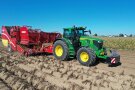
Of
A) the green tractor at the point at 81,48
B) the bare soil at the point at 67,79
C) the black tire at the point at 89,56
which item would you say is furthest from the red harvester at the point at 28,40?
the bare soil at the point at 67,79

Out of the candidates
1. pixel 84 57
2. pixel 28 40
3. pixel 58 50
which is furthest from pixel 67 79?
pixel 28 40

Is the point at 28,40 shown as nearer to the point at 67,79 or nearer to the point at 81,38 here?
the point at 81,38

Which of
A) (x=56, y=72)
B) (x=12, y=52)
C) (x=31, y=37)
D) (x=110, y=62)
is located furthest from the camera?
(x=12, y=52)

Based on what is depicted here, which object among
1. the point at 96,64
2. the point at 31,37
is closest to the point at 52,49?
the point at 31,37

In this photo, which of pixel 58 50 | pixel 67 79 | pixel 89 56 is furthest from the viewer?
pixel 58 50

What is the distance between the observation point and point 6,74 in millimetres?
9062

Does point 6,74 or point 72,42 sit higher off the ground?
point 72,42

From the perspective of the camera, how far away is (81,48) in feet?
37.4

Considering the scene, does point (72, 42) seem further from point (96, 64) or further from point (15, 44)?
point (15, 44)

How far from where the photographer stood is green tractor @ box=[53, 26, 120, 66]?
432 inches

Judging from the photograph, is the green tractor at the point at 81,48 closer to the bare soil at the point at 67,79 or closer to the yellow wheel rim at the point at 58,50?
the yellow wheel rim at the point at 58,50

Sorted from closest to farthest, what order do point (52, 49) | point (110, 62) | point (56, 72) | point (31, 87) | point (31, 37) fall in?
1. point (31, 87)
2. point (56, 72)
3. point (110, 62)
4. point (52, 49)
5. point (31, 37)

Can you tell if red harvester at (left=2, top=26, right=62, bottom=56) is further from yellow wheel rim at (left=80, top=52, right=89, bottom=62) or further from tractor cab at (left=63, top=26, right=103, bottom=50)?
yellow wheel rim at (left=80, top=52, right=89, bottom=62)

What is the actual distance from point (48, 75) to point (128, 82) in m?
3.00
